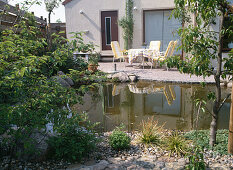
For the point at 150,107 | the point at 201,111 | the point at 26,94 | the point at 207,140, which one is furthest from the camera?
the point at 150,107

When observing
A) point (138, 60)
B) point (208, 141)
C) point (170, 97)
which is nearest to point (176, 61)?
point (208, 141)

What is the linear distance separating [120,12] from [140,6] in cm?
109

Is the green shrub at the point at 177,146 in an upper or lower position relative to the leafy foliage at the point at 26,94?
lower

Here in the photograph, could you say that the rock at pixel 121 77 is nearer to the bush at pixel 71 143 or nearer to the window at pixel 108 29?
the window at pixel 108 29

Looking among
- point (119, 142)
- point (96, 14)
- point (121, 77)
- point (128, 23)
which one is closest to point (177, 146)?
point (119, 142)

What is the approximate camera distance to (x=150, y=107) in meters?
5.43

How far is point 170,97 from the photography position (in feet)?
20.6

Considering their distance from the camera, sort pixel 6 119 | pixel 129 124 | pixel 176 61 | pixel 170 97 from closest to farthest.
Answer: pixel 6 119 → pixel 176 61 → pixel 129 124 → pixel 170 97

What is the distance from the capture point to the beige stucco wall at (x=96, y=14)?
1224 cm

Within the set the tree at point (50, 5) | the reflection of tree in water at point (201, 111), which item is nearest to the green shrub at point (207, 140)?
the reflection of tree in water at point (201, 111)

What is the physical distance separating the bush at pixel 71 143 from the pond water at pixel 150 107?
1.28 meters

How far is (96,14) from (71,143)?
36.2ft

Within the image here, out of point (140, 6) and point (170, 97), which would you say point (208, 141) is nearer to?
point (170, 97)

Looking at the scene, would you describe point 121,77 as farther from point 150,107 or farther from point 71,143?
point 71,143
